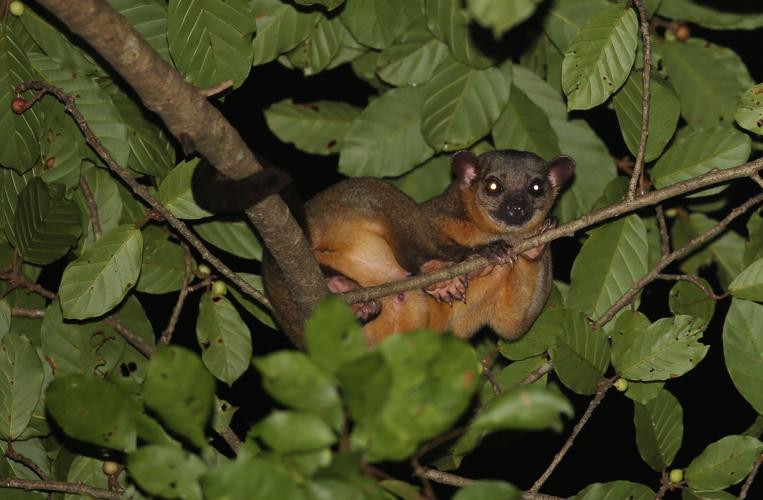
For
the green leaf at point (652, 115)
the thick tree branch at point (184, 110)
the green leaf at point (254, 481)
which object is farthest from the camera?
the green leaf at point (652, 115)

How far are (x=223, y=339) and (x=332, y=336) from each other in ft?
8.89

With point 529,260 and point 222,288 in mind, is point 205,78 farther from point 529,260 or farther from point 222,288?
point 529,260

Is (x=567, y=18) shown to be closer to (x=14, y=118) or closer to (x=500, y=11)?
(x=14, y=118)

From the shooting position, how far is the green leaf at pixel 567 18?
5.01 meters

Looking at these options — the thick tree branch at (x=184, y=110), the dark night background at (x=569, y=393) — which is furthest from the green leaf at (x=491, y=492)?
the dark night background at (x=569, y=393)

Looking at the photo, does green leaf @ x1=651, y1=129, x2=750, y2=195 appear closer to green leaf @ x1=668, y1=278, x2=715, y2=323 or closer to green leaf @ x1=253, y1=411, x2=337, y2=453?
green leaf @ x1=668, y1=278, x2=715, y2=323

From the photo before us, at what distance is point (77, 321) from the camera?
15.3 ft

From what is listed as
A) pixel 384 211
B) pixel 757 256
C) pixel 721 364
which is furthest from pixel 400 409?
pixel 721 364

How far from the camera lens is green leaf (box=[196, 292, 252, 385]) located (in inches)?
189

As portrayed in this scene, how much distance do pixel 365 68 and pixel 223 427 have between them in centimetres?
245

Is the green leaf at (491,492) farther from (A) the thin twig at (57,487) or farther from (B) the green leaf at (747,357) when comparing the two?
(B) the green leaf at (747,357)

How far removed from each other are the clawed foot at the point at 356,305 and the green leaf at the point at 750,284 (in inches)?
61.7

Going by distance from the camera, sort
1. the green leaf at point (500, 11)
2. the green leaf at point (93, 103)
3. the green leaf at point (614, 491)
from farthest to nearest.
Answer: the green leaf at point (93, 103)
the green leaf at point (614, 491)
the green leaf at point (500, 11)

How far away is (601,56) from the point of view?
4.43 metres
